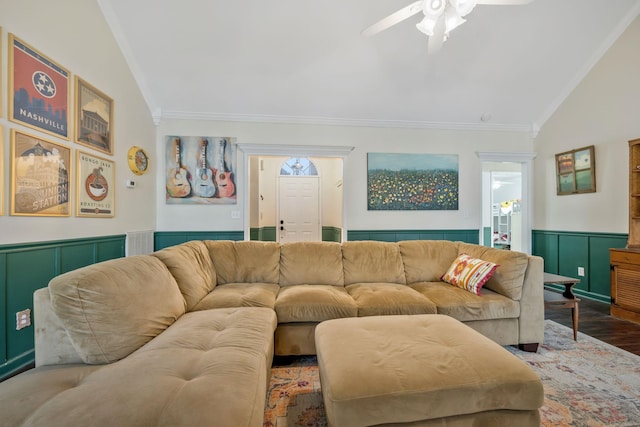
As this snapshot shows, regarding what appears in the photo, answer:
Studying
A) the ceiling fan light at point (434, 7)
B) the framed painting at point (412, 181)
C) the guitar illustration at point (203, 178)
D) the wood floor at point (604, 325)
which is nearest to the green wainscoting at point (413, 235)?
the framed painting at point (412, 181)

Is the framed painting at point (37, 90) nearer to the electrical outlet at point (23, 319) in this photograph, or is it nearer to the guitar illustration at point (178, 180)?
the electrical outlet at point (23, 319)

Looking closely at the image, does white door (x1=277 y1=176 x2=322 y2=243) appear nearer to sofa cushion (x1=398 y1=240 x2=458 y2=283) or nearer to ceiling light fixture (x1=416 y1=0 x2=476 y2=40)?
sofa cushion (x1=398 y1=240 x2=458 y2=283)

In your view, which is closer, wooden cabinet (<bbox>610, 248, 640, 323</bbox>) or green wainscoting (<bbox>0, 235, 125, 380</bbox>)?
green wainscoting (<bbox>0, 235, 125, 380</bbox>)

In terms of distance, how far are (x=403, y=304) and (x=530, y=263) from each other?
1.11 metres

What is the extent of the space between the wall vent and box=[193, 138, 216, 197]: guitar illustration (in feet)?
2.75

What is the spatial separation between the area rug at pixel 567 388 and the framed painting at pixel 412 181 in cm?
235

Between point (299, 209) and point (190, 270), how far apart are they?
421 cm

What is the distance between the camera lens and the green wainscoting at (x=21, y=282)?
1.85 m

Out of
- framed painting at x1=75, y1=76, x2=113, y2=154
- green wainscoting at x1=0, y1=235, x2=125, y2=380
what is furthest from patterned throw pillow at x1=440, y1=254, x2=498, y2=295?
framed painting at x1=75, y1=76, x2=113, y2=154

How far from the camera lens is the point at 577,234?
3.74 metres

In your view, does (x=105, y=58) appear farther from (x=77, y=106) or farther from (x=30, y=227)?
(x=30, y=227)

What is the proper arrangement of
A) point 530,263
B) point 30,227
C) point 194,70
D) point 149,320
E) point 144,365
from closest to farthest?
point 144,365 → point 149,320 → point 30,227 → point 530,263 → point 194,70

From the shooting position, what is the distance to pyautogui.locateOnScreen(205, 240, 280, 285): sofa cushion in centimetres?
259

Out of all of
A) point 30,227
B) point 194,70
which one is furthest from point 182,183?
point 30,227
